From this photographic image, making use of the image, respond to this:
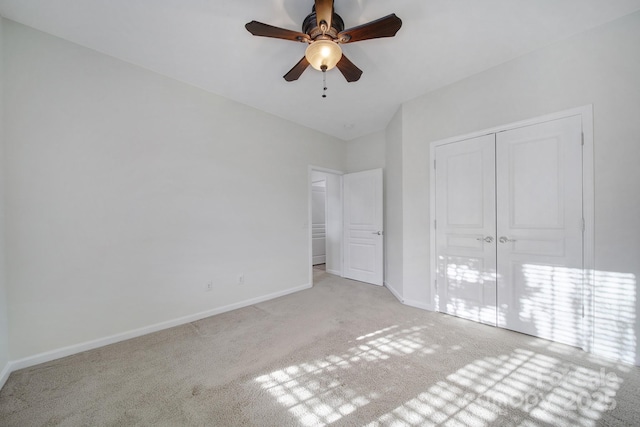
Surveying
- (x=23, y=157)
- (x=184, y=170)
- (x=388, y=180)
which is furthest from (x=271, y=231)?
(x=23, y=157)

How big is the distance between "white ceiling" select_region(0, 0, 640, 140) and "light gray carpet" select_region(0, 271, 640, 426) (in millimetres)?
2707

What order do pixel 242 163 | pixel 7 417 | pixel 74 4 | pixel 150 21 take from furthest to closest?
1. pixel 242 163
2. pixel 150 21
3. pixel 74 4
4. pixel 7 417

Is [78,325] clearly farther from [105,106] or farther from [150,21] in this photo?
[150,21]

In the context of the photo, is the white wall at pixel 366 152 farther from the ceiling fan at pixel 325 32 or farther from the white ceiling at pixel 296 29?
the ceiling fan at pixel 325 32

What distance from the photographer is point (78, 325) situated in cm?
212

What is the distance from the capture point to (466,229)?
2727 millimetres

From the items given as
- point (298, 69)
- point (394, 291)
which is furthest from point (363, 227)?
point (298, 69)

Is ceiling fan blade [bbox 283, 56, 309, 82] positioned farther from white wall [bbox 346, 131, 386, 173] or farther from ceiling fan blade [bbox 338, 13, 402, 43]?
white wall [bbox 346, 131, 386, 173]

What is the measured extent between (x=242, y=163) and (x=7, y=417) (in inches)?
108

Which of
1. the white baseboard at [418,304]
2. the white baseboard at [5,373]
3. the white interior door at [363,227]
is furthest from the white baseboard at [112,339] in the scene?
the white baseboard at [418,304]

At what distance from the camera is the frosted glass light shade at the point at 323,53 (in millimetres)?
1760

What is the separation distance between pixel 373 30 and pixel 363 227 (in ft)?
10.1

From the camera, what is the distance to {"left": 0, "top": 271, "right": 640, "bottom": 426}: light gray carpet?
56.1 inches

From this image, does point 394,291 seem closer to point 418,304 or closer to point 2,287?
point 418,304
